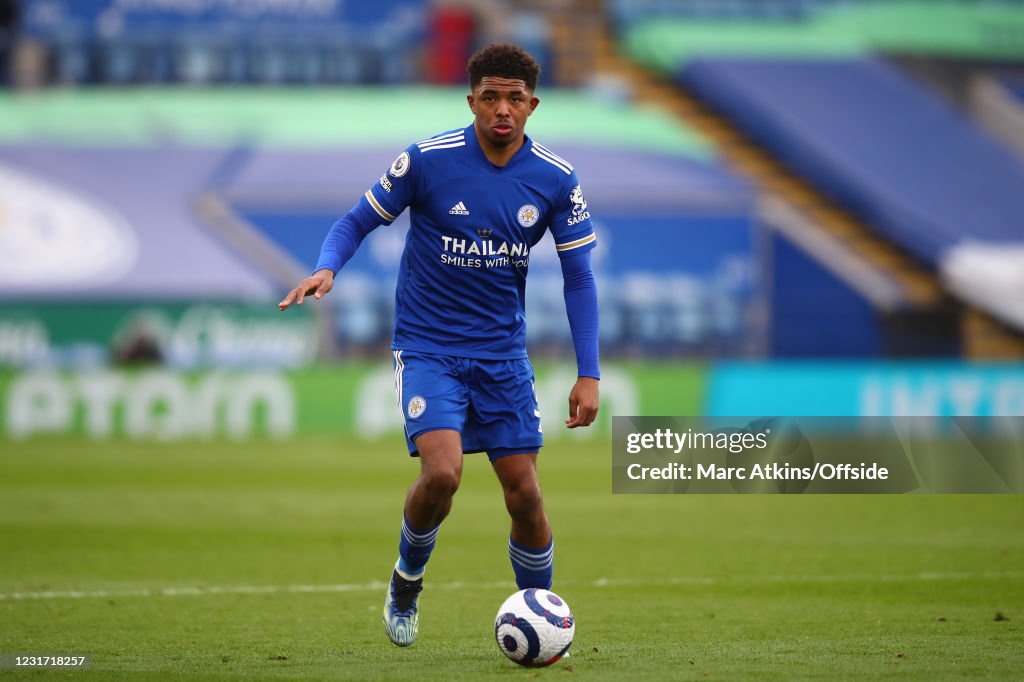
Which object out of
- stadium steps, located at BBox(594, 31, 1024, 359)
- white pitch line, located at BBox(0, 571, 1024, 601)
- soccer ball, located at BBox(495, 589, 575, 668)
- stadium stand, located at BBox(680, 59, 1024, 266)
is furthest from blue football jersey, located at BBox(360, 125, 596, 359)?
stadium stand, located at BBox(680, 59, 1024, 266)

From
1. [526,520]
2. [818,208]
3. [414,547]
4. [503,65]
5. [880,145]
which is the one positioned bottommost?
[818,208]

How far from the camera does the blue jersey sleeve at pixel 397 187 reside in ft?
20.5

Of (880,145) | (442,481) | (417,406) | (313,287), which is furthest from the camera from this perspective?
(880,145)

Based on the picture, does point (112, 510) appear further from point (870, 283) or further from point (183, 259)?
point (870, 283)

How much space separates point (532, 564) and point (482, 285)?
1.12m

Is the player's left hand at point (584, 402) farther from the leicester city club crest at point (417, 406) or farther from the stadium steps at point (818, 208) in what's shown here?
the stadium steps at point (818, 208)

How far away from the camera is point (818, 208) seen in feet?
99.5

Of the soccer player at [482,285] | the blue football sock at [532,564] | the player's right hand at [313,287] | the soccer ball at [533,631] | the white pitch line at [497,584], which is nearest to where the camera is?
the player's right hand at [313,287]

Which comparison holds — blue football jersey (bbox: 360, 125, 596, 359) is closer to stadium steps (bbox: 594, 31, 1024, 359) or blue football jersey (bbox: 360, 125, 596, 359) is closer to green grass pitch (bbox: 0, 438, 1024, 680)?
green grass pitch (bbox: 0, 438, 1024, 680)

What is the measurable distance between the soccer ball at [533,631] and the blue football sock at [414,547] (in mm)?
479

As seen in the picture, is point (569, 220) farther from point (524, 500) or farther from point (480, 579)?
point (480, 579)

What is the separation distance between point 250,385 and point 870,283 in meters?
13.2

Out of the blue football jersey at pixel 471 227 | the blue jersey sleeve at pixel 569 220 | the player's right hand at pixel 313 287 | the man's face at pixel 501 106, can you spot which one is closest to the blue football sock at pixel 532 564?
the blue football jersey at pixel 471 227

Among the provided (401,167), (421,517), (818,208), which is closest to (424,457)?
(421,517)
